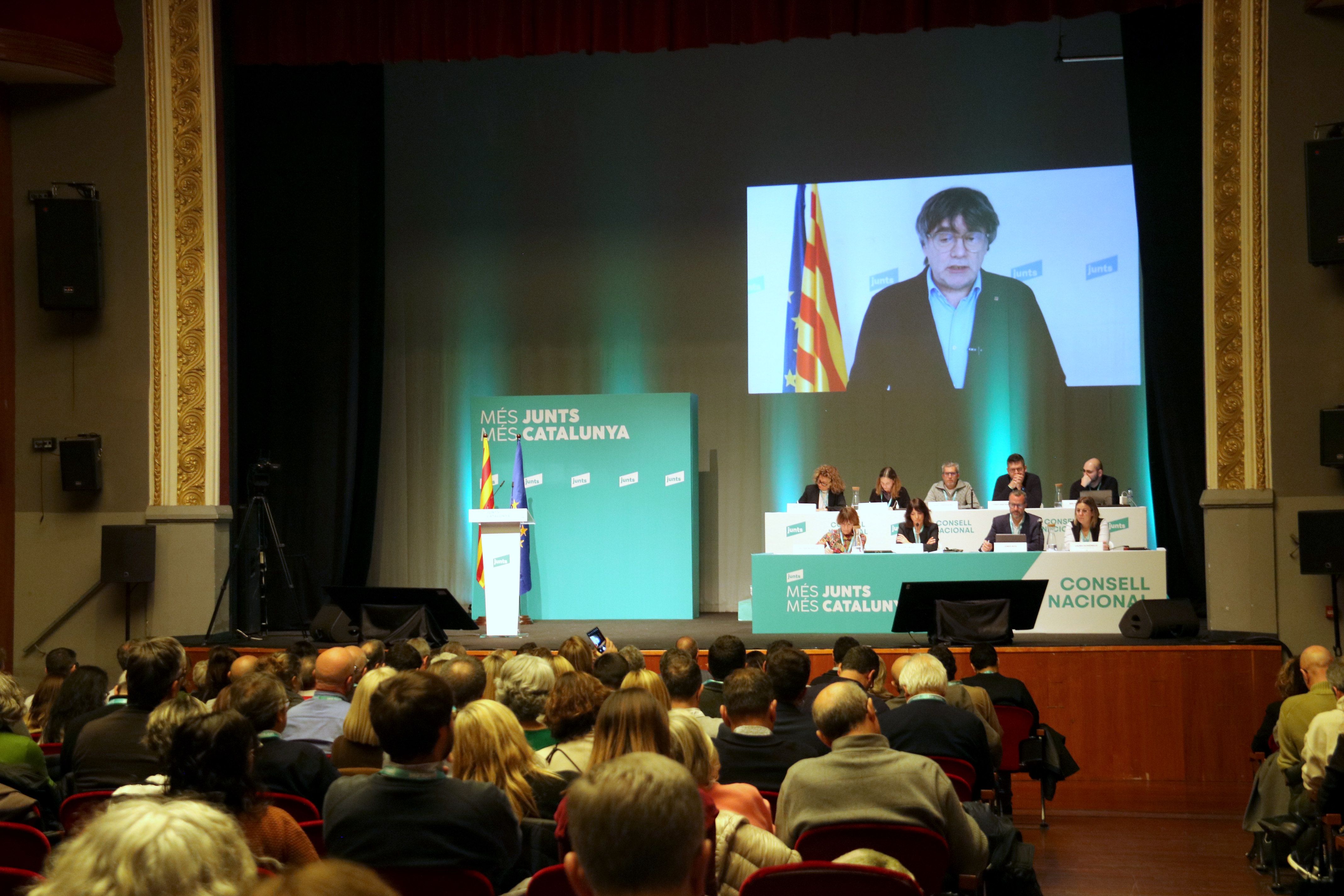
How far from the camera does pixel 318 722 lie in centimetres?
422

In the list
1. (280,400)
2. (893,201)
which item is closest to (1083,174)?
(893,201)

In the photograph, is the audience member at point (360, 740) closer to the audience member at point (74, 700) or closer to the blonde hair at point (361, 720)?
the blonde hair at point (361, 720)

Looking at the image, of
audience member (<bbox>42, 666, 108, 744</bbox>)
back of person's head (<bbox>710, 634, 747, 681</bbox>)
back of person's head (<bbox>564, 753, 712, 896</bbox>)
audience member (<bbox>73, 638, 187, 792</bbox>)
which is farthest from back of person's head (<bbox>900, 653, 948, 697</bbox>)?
back of person's head (<bbox>564, 753, 712, 896</bbox>)

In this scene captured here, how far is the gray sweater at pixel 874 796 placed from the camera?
304 centimetres

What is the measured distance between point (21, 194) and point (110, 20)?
1.39 metres

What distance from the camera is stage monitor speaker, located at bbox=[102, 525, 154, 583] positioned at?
8648 mm

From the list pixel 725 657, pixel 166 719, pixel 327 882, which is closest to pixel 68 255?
pixel 725 657

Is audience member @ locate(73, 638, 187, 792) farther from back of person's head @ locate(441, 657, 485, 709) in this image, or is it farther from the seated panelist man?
the seated panelist man

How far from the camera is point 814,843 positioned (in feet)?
9.77

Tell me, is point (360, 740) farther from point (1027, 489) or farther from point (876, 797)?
point (1027, 489)

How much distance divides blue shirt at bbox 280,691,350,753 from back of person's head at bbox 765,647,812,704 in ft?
4.54

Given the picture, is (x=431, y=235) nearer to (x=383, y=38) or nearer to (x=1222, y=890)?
(x=383, y=38)

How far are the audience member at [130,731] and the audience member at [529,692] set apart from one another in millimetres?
979

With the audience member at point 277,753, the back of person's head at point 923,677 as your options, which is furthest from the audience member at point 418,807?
the back of person's head at point 923,677
